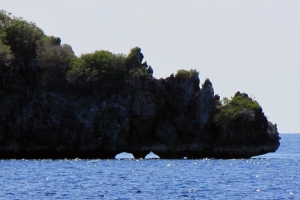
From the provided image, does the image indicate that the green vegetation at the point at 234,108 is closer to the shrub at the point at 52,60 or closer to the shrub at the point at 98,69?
the shrub at the point at 98,69

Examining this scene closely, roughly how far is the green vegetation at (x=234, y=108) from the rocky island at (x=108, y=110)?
12 cm

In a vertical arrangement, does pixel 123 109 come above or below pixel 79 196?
above

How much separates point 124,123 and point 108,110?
2451 millimetres

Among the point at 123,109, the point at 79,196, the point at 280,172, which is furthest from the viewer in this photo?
the point at 123,109

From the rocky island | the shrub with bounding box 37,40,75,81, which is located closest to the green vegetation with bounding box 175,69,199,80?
the rocky island

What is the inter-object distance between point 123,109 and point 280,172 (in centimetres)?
2339

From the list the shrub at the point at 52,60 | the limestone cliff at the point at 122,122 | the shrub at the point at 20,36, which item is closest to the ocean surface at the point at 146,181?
the limestone cliff at the point at 122,122

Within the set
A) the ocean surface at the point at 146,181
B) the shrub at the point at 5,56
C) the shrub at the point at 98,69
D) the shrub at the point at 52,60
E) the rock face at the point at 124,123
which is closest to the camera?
the ocean surface at the point at 146,181

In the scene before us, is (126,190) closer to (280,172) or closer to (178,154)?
(280,172)

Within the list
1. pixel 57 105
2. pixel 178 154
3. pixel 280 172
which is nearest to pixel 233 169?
pixel 280 172

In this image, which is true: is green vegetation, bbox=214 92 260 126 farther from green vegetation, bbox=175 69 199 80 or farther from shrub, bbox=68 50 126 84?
shrub, bbox=68 50 126 84

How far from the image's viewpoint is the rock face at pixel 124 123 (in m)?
83.2

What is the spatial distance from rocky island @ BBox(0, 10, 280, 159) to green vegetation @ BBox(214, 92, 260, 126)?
0.12m

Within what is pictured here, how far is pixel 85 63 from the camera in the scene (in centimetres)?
8581
